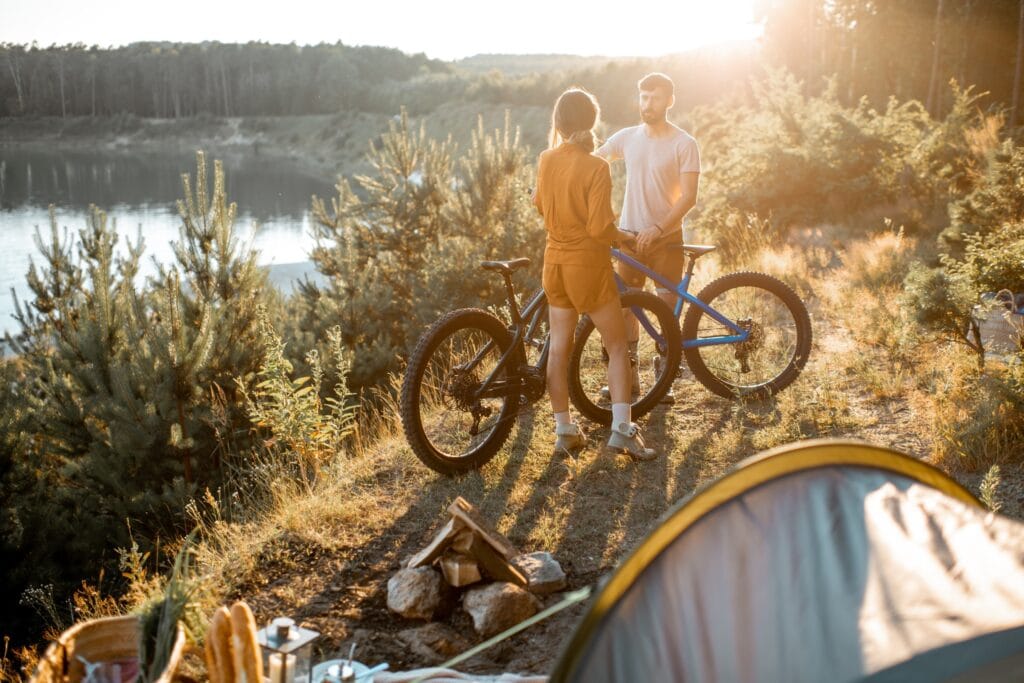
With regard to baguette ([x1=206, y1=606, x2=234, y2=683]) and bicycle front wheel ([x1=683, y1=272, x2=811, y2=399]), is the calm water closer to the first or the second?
bicycle front wheel ([x1=683, y1=272, x2=811, y2=399])

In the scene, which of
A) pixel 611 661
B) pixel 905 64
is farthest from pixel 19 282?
pixel 611 661

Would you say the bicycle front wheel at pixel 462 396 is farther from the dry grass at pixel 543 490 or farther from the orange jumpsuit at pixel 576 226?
the orange jumpsuit at pixel 576 226

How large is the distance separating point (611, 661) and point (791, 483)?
0.66 meters

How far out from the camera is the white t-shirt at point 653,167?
16.9ft

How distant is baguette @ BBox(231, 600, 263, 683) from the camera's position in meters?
2.38

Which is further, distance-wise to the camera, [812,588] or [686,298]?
[686,298]

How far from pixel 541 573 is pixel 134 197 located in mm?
63432

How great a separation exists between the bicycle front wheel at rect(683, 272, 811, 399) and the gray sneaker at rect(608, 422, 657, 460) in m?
0.93

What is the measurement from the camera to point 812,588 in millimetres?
Answer: 1982

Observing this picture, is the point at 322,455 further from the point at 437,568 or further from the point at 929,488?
the point at 929,488

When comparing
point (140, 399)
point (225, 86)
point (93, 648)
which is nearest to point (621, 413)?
point (93, 648)

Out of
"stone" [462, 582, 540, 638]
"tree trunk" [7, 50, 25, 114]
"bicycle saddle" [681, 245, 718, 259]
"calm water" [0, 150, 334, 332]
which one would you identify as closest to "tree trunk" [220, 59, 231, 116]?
"calm water" [0, 150, 334, 332]

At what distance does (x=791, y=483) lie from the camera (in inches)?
85.4

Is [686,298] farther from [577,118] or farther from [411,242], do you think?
[411,242]
